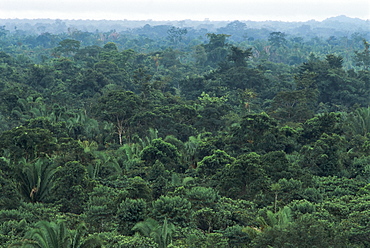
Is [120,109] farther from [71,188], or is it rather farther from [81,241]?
[81,241]

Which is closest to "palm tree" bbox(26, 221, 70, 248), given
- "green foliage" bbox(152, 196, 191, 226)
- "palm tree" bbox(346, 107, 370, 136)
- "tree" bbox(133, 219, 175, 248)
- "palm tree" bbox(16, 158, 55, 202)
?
"tree" bbox(133, 219, 175, 248)

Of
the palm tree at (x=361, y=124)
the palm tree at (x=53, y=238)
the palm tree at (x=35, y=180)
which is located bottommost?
the palm tree at (x=35, y=180)

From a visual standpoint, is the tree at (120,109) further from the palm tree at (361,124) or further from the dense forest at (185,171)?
the palm tree at (361,124)

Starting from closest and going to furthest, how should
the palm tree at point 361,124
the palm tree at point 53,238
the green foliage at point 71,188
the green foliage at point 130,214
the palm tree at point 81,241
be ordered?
the palm tree at point 81,241
the palm tree at point 53,238
the green foliage at point 130,214
the green foliage at point 71,188
the palm tree at point 361,124

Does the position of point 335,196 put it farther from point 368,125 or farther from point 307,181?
point 368,125

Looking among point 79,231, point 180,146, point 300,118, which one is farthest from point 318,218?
point 300,118

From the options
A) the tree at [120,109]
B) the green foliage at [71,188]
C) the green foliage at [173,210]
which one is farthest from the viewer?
the tree at [120,109]

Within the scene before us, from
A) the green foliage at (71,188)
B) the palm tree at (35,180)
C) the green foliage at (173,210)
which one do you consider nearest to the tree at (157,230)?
the green foliage at (173,210)

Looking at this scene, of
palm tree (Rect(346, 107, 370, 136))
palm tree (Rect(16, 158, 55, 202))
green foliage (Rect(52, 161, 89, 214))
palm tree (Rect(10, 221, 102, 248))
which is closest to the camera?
palm tree (Rect(10, 221, 102, 248))

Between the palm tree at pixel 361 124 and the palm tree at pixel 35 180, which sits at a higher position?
the palm tree at pixel 361 124

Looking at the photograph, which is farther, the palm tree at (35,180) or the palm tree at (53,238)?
the palm tree at (35,180)

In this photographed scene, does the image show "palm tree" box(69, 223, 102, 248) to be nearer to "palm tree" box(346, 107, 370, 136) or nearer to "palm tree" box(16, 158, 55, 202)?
"palm tree" box(16, 158, 55, 202)
